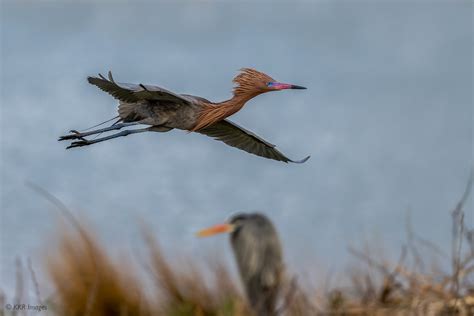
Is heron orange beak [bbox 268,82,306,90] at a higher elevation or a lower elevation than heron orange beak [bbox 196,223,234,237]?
higher

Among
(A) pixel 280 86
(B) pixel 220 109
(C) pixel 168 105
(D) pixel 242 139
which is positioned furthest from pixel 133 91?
(D) pixel 242 139

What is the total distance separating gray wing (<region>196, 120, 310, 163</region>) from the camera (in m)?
2.64

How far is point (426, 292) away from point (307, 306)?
0.80m

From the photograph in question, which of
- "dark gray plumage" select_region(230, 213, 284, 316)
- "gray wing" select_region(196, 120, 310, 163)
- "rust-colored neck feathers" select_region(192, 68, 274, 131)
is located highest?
"rust-colored neck feathers" select_region(192, 68, 274, 131)

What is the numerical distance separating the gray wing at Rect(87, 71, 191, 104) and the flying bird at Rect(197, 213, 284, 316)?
2274 mm

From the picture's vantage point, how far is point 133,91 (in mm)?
2195

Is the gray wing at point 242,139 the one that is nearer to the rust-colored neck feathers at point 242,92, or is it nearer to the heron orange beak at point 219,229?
the rust-colored neck feathers at point 242,92

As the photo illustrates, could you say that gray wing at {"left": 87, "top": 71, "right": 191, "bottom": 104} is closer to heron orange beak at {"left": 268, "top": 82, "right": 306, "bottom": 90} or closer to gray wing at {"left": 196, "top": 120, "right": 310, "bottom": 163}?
heron orange beak at {"left": 268, "top": 82, "right": 306, "bottom": 90}

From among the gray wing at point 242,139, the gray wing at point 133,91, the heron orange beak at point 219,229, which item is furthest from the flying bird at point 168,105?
the heron orange beak at point 219,229

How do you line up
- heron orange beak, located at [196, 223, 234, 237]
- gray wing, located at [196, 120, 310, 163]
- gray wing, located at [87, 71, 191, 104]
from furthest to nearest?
heron orange beak, located at [196, 223, 234, 237]
gray wing, located at [196, 120, 310, 163]
gray wing, located at [87, 71, 191, 104]

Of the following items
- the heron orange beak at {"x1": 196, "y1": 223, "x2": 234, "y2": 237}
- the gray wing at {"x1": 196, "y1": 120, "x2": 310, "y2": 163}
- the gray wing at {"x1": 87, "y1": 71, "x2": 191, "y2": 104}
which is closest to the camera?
the gray wing at {"x1": 87, "y1": 71, "x2": 191, "y2": 104}

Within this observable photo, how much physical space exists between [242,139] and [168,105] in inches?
22.4

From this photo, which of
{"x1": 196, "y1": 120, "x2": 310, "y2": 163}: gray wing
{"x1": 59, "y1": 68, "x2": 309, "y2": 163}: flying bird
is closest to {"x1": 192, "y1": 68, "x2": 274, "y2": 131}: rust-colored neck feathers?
{"x1": 59, "y1": 68, "x2": 309, "y2": 163}: flying bird

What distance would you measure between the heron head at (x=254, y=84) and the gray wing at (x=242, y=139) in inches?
14.8
